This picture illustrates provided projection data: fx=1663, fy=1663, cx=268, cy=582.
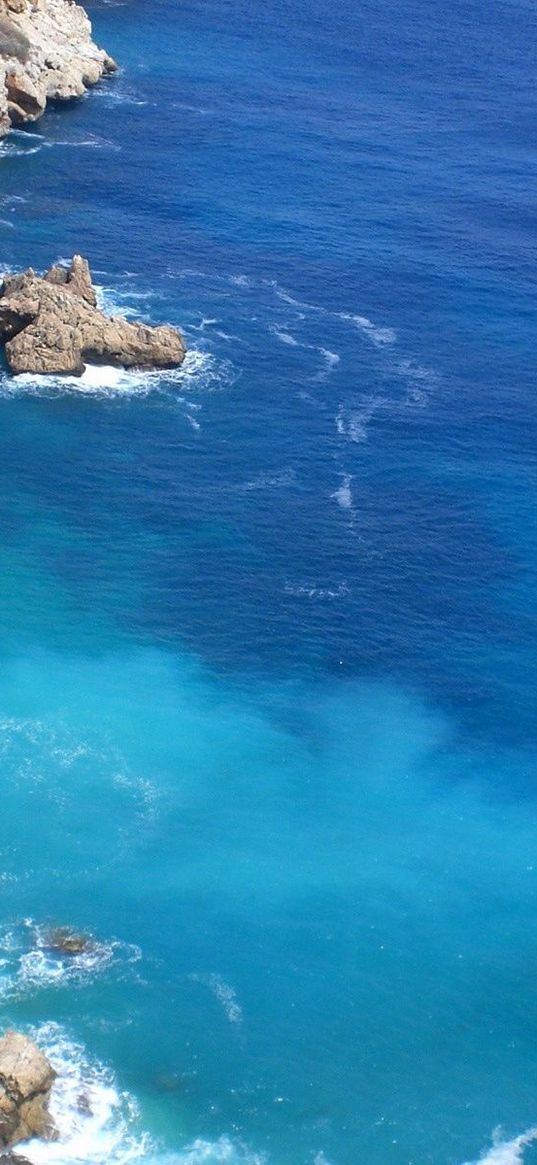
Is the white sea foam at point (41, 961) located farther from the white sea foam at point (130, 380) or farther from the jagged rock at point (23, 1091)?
the white sea foam at point (130, 380)

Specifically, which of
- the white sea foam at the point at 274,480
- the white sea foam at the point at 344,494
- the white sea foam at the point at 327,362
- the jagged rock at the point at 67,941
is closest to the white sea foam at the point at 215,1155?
the jagged rock at the point at 67,941

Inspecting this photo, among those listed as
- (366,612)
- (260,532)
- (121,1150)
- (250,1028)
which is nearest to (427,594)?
(366,612)

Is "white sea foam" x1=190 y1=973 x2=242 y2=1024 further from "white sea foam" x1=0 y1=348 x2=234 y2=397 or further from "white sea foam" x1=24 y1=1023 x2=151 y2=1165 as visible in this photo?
"white sea foam" x1=0 y1=348 x2=234 y2=397

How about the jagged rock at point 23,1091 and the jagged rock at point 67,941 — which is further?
the jagged rock at point 67,941

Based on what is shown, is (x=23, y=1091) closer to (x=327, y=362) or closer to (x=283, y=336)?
(x=327, y=362)

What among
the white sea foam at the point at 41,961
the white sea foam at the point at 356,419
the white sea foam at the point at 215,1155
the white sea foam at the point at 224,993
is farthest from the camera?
the white sea foam at the point at 356,419

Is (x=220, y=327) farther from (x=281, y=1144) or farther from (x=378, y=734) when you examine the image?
(x=281, y=1144)
